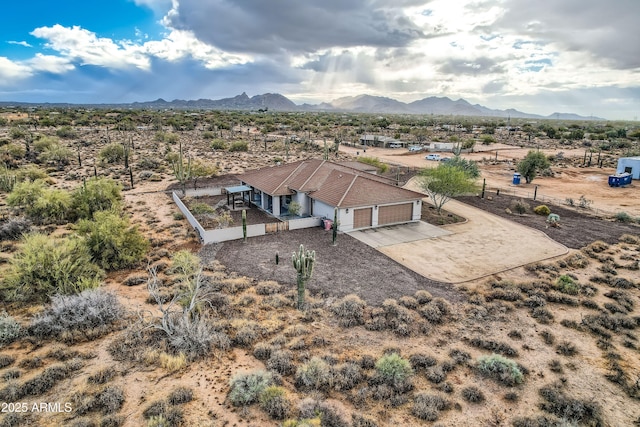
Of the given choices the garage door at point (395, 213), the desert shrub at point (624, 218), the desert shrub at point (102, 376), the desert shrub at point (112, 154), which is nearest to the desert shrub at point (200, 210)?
the garage door at point (395, 213)

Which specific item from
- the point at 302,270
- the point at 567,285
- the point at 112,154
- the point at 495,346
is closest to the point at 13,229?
the point at 302,270

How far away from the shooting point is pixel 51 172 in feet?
142

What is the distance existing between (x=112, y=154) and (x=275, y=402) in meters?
49.9

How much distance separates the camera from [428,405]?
10328mm

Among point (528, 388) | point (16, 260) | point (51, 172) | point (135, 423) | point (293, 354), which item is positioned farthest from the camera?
point (51, 172)

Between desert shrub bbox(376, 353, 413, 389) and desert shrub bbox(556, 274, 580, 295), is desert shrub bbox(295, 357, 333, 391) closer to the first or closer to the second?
desert shrub bbox(376, 353, 413, 389)

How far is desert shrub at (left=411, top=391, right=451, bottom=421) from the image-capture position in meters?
10.0

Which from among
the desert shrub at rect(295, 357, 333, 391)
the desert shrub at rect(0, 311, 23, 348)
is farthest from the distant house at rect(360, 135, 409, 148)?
the desert shrub at rect(0, 311, 23, 348)

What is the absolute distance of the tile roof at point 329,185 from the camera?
26.3m

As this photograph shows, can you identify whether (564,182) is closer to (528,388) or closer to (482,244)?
(482,244)

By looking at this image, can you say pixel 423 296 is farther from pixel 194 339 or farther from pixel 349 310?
pixel 194 339

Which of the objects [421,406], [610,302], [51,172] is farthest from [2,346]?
[51,172]

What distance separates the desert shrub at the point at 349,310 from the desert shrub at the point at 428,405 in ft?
13.8

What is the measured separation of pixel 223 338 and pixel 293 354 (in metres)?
2.55
